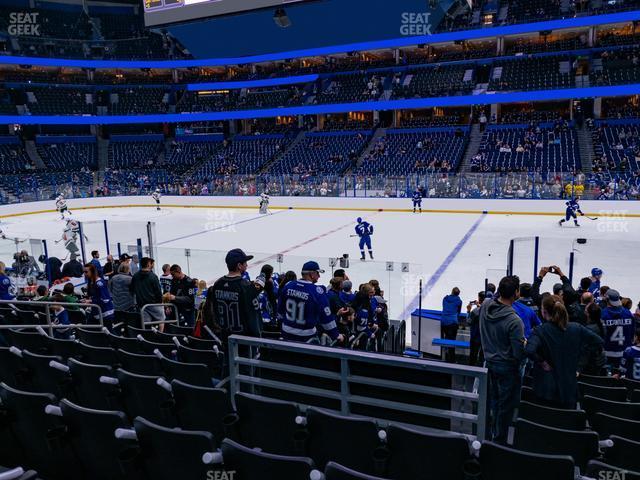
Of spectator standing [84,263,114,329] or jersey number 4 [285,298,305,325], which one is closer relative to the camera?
jersey number 4 [285,298,305,325]

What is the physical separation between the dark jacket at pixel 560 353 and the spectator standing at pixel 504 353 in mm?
135

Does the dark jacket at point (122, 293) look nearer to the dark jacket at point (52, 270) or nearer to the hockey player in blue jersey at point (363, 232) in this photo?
the dark jacket at point (52, 270)

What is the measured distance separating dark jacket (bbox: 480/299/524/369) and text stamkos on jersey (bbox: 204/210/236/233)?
1857cm

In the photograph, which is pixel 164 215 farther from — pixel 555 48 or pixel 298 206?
pixel 555 48

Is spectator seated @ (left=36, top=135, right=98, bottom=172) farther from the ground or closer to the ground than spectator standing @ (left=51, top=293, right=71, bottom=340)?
farther from the ground

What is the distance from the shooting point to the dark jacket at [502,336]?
407cm

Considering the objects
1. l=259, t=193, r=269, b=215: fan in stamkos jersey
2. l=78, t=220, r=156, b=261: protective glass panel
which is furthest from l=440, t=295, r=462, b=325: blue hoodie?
l=259, t=193, r=269, b=215: fan in stamkos jersey

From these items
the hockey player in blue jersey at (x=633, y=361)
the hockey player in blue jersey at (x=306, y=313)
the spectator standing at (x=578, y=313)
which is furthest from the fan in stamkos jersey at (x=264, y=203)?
the hockey player in blue jersey at (x=633, y=361)

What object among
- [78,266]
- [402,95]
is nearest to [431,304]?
[78,266]

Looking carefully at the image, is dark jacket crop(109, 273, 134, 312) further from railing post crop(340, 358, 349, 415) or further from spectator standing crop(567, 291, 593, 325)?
spectator standing crop(567, 291, 593, 325)

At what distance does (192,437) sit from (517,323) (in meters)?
2.58

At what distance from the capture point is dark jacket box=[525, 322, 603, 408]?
4.03 meters

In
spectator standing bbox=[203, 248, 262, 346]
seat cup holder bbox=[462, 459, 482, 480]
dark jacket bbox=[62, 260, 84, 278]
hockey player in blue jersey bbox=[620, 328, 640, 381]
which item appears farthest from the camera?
dark jacket bbox=[62, 260, 84, 278]

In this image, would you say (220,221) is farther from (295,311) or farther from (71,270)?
(295,311)
